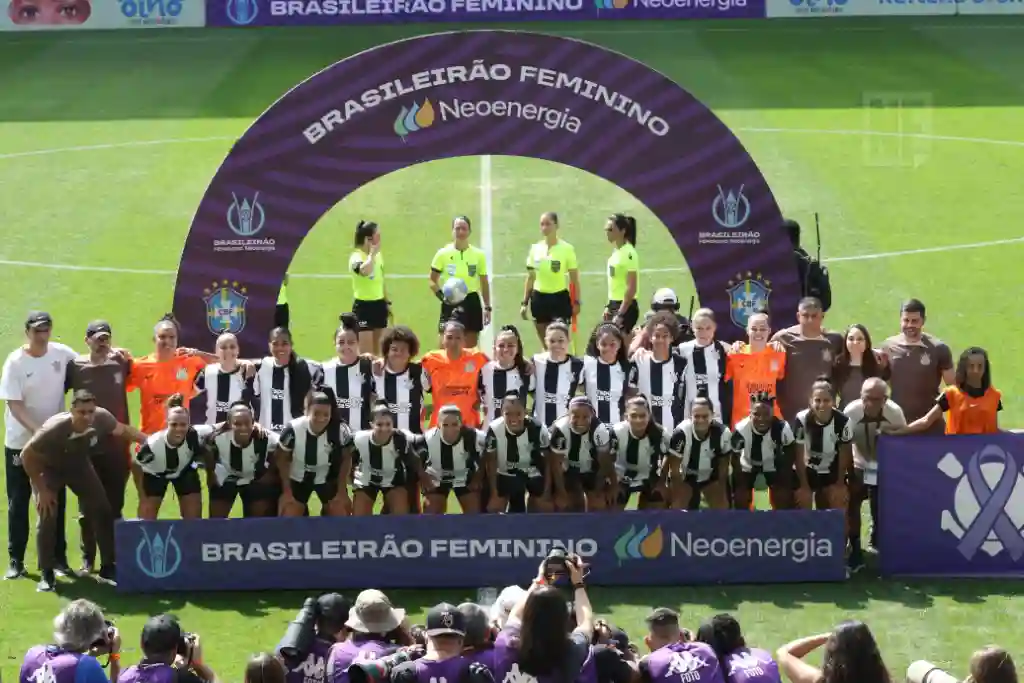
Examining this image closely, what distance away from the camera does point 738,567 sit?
48.3 ft

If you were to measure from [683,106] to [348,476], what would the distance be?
16.3ft

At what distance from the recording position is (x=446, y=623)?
10.2 metres

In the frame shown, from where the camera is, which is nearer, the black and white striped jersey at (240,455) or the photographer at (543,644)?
the photographer at (543,644)

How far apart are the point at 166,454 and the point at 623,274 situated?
5971 mm

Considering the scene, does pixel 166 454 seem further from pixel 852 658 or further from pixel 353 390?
pixel 852 658

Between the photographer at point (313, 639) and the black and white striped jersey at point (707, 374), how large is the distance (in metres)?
6.01

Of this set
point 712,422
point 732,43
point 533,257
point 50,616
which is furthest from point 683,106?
point 732,43

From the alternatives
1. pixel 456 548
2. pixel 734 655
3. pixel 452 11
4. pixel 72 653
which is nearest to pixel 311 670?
pixel 72 653

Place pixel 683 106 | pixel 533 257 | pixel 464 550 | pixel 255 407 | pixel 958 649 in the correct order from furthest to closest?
pixel 533 257 < pixel 683 106 < pixel 255 407 < pixel 464 550 < pixel 958 649

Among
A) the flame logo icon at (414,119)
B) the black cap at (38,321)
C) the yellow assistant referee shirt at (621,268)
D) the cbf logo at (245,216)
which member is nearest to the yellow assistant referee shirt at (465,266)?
the yellow assistant referee shirt at (621,268)

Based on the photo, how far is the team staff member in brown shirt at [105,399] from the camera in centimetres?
1518

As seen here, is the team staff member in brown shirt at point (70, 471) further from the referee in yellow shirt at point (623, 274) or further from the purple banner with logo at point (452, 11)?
the purple banner with logo at point (452, 11)

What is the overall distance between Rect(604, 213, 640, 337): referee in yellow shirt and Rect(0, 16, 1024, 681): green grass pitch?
251 centimetres

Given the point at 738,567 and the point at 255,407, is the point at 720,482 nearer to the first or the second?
the point at 738,567
